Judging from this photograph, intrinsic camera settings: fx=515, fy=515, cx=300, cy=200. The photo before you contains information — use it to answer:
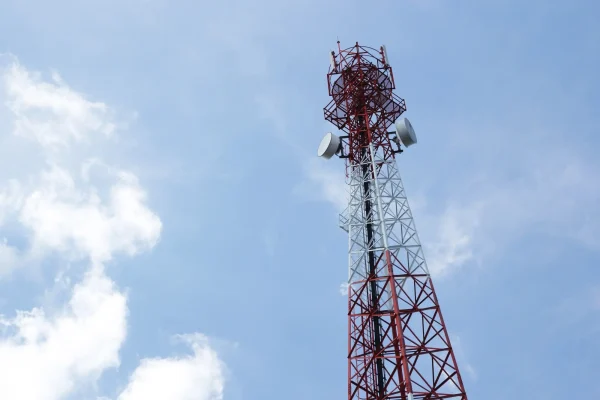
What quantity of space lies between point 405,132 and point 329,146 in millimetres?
5197

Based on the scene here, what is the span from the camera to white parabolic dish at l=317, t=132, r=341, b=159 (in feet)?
115

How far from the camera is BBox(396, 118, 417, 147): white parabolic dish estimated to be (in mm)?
34719

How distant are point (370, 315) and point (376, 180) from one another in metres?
8.69

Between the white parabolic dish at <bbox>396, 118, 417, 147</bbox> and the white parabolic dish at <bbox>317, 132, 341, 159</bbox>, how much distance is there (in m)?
4.14

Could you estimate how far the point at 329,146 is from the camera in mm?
35031

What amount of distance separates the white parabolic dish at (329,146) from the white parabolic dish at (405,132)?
13.6ft

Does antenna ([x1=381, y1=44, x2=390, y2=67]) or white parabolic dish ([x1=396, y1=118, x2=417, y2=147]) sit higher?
antenna ([x1=381, y1=44, x2=390, y2=67])

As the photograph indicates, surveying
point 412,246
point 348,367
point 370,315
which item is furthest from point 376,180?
point 348,367

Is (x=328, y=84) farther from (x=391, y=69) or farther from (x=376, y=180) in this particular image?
(x=376, y=180)

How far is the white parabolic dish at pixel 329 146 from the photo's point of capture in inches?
1382

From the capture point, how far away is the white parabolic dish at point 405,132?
A: 34719 mm

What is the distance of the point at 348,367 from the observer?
91.7ft

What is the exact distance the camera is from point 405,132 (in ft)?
114

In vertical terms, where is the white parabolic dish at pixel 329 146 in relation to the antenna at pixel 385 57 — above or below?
below
